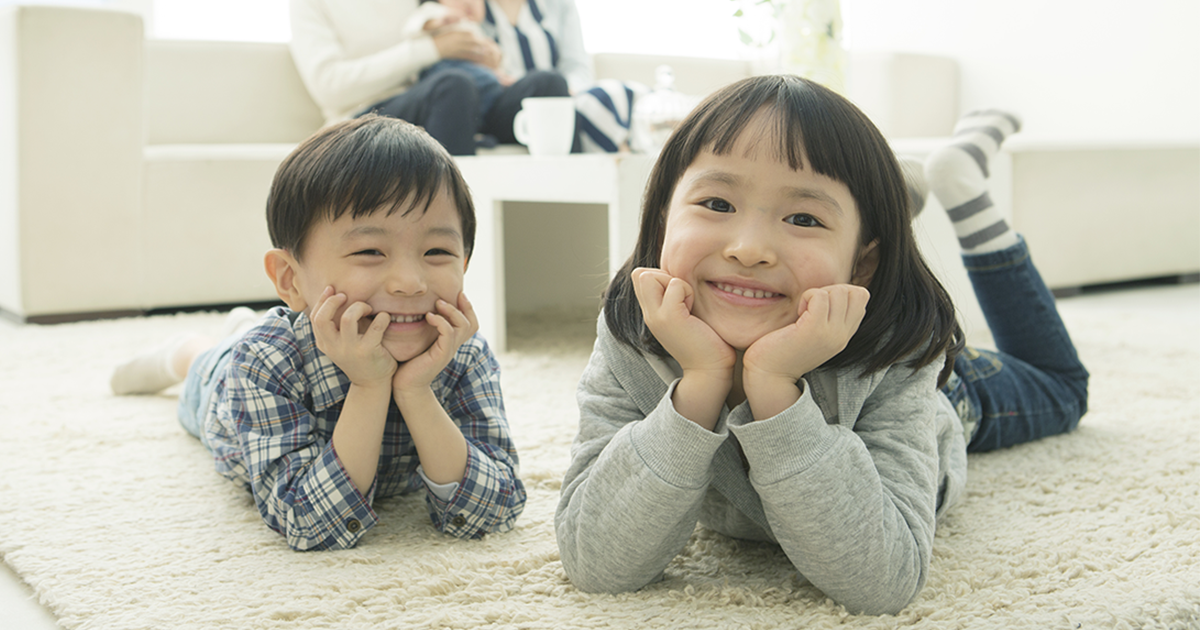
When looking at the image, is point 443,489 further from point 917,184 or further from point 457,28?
point 457,28

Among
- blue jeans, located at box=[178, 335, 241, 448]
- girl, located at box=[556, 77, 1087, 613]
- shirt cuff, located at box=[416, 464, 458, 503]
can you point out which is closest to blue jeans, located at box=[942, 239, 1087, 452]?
girl, located at box=[556, 77, 1087, 613]

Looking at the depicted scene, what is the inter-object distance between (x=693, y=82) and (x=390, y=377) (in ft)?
8.64

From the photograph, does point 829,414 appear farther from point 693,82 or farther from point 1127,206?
point 693,82

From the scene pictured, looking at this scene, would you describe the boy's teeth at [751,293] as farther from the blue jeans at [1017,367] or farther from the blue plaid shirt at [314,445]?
the blue jeans at [1017,367]

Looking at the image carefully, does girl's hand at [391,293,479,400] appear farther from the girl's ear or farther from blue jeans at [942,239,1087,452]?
blue jeans at [942,239,1087,452]

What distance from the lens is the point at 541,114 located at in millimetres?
1672

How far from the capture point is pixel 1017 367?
117cm

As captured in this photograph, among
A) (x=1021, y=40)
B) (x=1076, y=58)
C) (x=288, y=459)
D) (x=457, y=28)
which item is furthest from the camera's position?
(x=1021, y=40)

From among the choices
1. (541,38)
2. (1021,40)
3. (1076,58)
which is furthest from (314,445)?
(1021,40)

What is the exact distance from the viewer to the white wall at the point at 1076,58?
3023mm

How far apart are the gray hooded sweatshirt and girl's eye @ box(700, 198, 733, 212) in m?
0.13

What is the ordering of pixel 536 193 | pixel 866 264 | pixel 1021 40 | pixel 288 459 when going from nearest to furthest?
pixel 866 264
pixel 288 459
pixel 536 193
pixel 1021 40

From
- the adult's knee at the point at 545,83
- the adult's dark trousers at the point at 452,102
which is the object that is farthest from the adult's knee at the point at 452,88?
the adult's knee at the point at 545,83

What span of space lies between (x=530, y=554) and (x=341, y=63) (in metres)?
1.89
